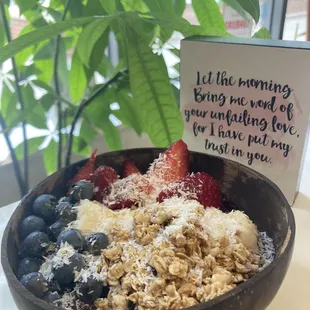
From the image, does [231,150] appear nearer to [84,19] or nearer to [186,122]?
[186,122]

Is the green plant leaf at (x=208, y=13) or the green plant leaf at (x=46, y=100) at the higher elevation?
the green plant leaf at (x=208, y=13)

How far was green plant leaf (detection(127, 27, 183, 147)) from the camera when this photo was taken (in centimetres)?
74

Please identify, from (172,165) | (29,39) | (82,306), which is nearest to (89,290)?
(82,306)

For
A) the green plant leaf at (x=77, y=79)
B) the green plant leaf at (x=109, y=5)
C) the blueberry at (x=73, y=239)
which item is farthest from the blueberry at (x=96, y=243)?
the green plant leaf at (x=77, y=79)

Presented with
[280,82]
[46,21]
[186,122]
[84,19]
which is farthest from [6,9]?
[280,82]

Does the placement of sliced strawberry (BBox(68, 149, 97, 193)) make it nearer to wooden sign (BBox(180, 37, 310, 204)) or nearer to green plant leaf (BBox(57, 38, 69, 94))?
wooden sign (BBox(180, 37, 310, 204))

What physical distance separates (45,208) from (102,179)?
10 centimetres

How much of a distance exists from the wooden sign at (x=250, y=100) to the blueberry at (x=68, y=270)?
39 cm

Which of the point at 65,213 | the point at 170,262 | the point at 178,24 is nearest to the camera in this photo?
the point at 170,262

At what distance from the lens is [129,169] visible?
0.72 m

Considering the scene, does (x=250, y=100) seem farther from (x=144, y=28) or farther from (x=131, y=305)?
(x=131, y=305)

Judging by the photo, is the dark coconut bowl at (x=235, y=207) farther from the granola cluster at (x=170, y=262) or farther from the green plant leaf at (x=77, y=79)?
the green plant leaf at (x=77, y=79)

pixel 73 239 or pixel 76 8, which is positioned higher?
pixel 76 8

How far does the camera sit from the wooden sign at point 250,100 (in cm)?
73
